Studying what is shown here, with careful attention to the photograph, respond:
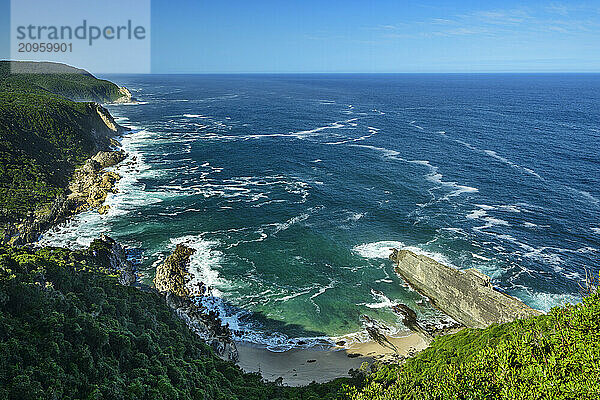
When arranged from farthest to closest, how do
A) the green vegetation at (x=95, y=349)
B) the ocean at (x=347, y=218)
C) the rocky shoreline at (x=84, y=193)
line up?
1. the rocky shoreline at (x=84, y=193)
2. the ocean at (x=347, y=218)
3. the green vegetation at (x=95, y=349)

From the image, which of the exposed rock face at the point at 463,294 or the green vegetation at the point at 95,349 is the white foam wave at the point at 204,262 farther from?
the exposed rock face at the point at 463,294

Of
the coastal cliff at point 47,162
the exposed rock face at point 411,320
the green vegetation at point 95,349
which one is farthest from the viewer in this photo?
the coastal cliff at point 47,162

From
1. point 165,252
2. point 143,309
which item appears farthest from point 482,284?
point 165,252

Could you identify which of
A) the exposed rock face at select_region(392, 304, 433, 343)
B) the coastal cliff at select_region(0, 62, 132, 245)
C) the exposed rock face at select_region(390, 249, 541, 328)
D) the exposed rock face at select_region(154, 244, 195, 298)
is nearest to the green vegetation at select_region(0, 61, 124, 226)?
the coastal cliff at select_region(0, 62, 132, 245)

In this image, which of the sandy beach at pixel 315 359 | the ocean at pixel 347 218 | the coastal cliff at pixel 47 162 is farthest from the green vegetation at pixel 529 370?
the coastal cliff at pixel 47 162

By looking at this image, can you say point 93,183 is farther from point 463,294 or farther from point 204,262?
point 463,294

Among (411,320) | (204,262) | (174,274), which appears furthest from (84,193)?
(411,320)
